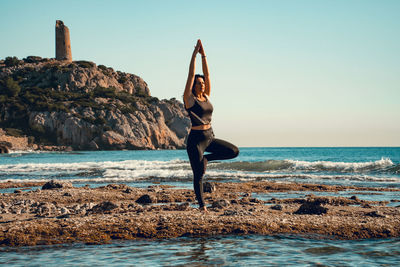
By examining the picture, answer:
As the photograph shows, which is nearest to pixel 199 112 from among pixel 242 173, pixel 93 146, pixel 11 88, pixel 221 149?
pixel 221 149

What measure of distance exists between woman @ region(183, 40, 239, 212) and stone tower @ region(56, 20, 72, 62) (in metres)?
111

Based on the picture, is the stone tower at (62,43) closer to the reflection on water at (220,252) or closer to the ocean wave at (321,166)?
the ocean wave at (321,166)

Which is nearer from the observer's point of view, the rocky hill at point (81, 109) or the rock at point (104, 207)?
the rock at point (104, 207)

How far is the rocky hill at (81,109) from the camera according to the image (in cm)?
8156

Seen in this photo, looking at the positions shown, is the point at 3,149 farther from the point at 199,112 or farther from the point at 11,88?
the point at 199,112

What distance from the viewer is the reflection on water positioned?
4539 mm

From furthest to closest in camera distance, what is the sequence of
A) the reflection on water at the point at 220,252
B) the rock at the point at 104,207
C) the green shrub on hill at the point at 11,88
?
1. the green shrub on hill at the point at 11,88
2. the rock at the point at 104,207
3. the reflection on water at the point at 220,252

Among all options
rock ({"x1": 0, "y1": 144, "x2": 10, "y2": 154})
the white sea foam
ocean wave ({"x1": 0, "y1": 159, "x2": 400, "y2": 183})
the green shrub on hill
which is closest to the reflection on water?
ocean wave ({"x1": 0, "y1": 159, "x2": 400, "y2": 183})

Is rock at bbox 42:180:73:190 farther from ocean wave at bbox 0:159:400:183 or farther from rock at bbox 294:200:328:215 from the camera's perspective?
rock at bbox 294:200:328:215

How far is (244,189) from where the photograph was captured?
13.3m

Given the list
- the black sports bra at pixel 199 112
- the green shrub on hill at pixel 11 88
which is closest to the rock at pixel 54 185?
the black sports bra at pixel 199 112

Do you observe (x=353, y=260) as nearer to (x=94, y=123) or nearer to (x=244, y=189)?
(x=244, y=189)

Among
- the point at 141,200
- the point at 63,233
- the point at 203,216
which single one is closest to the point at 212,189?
the point at 141,200

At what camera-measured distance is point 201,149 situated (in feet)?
22.9
